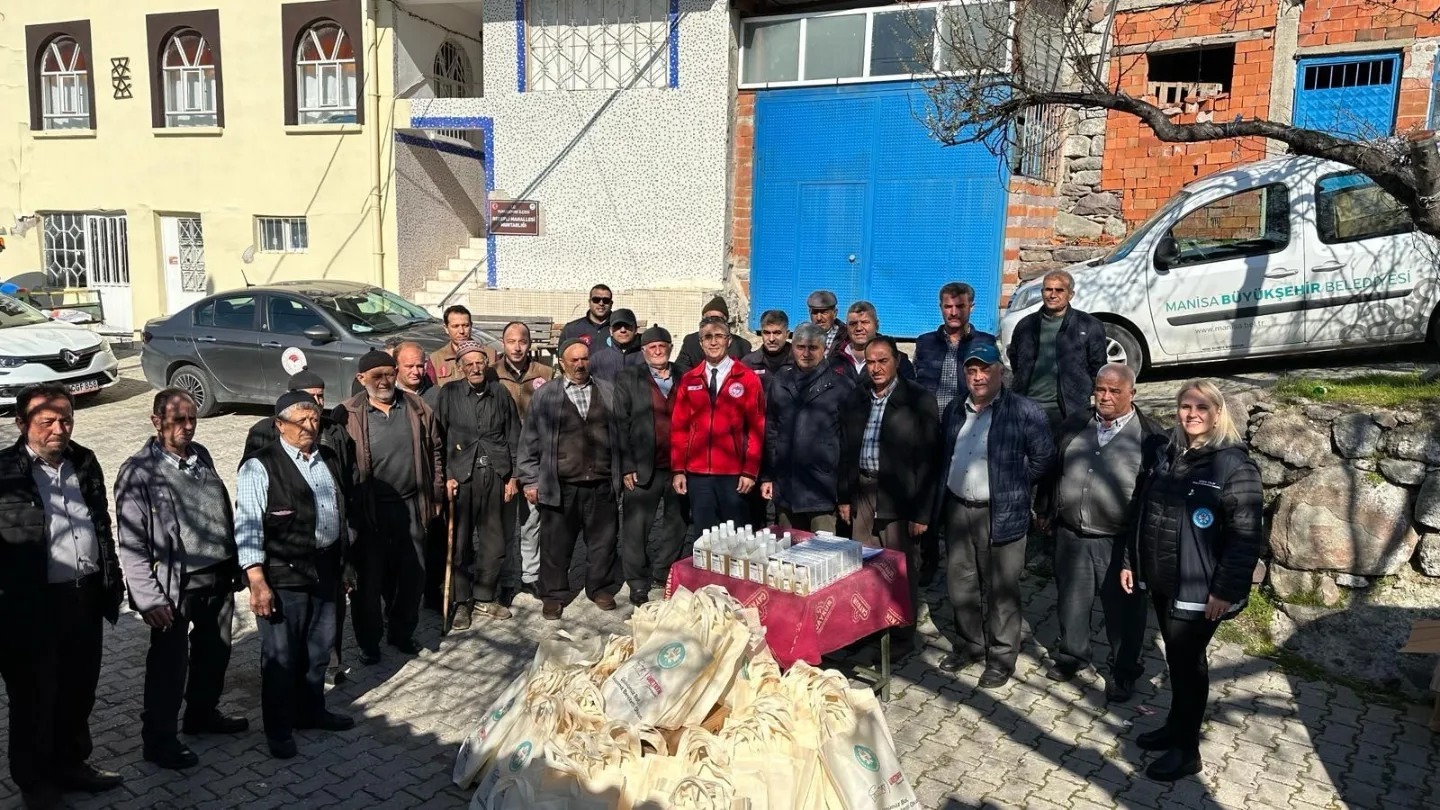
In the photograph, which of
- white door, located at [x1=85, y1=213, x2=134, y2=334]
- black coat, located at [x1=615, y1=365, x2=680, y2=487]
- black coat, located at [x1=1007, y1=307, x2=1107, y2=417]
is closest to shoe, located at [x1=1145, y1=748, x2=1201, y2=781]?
black coat, located at [x1=1007, y1=307, x2=1107, y2=417]

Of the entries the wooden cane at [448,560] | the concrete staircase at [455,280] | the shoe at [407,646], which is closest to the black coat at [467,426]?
the wooden cane at [448,560]

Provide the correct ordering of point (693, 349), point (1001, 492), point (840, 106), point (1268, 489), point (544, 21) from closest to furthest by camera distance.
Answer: point (1001, 492) < point (1268, 489) < point (693, 349) < point (840, 106) < point (544, 21)

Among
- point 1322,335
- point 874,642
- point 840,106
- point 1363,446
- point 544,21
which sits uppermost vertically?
point 544,21

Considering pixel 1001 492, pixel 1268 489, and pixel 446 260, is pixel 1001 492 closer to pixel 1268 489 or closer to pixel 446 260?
pixel 1268 489

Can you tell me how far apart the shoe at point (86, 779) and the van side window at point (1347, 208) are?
29.8ft

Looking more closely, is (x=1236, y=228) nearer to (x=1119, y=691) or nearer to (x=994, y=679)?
(x=1119, y=691)

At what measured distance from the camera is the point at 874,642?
5.89 meters

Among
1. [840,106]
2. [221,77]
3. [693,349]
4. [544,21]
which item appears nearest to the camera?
[693,349]

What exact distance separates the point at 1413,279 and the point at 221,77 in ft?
55.4

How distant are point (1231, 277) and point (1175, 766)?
5.20m

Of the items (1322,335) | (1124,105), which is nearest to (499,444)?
(1124,105)

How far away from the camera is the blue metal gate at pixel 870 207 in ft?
44.0

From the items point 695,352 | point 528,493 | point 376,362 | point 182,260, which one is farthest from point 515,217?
point 376,362

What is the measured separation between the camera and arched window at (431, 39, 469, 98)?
17.2 metres
